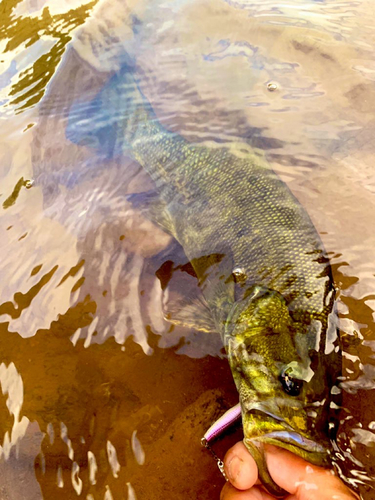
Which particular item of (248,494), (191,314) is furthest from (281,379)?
(191,314)

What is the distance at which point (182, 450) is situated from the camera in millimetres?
2496

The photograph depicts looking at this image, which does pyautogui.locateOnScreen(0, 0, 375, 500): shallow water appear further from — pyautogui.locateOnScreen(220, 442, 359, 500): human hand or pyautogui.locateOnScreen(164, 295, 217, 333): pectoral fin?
pyautogui.locateOnScreen(220, 442, 359, 500): human hand

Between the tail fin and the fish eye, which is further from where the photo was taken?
the tail fin

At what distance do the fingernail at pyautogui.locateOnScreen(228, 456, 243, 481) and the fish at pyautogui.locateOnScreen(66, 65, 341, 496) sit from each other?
9 centimetres

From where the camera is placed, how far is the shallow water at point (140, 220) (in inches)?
99.3

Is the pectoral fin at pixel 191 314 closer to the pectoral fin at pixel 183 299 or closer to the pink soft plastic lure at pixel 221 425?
the pectoral fin at pixel 183 299

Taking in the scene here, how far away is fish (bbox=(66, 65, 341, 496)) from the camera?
2127mm

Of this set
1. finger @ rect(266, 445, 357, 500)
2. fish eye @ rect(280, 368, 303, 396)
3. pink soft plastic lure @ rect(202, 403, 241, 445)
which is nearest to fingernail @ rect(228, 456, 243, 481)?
finger @ rect(266, 445, 357, 500)

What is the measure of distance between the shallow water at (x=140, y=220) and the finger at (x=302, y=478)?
1.07 feet

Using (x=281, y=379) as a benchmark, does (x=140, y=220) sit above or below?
above

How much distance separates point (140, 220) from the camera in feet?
11.4

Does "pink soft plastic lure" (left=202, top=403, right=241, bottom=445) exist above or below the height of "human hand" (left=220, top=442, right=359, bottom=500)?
below

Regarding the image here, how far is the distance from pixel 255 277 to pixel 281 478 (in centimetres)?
121

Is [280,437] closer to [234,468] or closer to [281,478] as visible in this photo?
[281,478]
